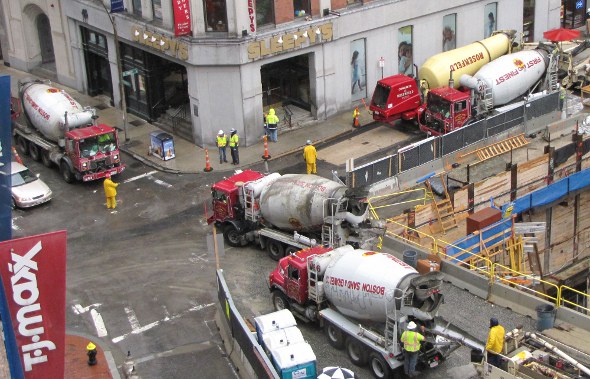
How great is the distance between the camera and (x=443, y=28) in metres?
53.0

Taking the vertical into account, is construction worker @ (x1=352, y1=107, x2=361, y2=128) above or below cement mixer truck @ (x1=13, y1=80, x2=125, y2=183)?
below

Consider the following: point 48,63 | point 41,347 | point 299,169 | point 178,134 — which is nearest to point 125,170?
point 178,134

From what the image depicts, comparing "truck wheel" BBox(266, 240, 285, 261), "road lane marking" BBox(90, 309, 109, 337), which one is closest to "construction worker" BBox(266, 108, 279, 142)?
"truck wheel" BBox(266, 240, 285, 261)

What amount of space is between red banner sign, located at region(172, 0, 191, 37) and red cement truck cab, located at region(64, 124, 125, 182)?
5.48m

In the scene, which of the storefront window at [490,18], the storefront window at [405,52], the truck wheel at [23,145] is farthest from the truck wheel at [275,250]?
the storefront window at [490,18]

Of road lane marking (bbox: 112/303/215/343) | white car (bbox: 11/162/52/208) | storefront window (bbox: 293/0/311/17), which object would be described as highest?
storefront window (bbox: 293/0/311/17)

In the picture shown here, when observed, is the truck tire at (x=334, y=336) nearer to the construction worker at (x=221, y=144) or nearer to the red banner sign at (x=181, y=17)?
the construction worker at (x=221, y=144)

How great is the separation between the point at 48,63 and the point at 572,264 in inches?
1327

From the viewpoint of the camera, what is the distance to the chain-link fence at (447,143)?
39.4m

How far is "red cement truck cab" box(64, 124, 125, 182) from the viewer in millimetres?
43000

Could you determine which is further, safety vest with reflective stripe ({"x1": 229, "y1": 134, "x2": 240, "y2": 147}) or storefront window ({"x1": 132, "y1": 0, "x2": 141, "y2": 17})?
storefront window ({"x1": 132, "y1": 0, "x2": 141, "y2": 17})

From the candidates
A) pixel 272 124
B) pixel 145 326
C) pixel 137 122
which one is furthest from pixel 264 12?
pixel 145 326

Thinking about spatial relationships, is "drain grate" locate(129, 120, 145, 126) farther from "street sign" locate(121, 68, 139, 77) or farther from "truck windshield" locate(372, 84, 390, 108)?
"truck windshield" locate(372, 84, 390, 108)

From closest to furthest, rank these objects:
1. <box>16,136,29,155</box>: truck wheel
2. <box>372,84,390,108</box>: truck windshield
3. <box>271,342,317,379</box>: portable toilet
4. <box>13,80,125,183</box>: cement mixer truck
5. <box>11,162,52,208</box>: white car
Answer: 1. <box>271,342,317,379</box>: portable toilet
2. <box>11,162,52,208</box>: white car
3. <box>13,80,125,183</box>: cement mixer truck
4. <box>372,84,390,108</box>: truck windshield
5. <box>16,136,29,155</box>: truck wheel
